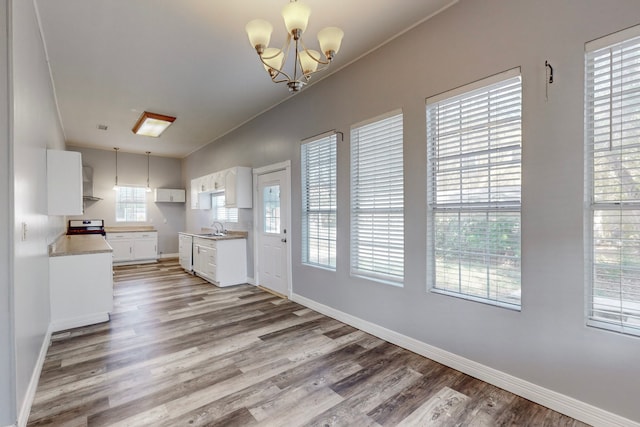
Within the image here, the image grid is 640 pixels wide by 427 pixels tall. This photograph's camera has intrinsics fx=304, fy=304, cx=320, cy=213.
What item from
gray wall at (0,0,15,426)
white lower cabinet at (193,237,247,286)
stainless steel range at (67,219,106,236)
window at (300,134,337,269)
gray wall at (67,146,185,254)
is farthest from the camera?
gray wall at (67,146,185,254)

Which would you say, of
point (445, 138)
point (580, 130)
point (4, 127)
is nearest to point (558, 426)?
point (580, 130)

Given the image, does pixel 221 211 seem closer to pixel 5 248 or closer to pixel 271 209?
pixel 271 209

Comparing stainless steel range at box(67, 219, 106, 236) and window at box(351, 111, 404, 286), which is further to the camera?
stainless steel range at box(67, 219, 106, 236)

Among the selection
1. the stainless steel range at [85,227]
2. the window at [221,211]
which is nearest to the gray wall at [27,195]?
the window at [221,211]

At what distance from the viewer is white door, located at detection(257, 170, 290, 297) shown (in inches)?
183

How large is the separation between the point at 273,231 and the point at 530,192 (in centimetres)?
368

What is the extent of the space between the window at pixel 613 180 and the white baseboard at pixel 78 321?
4.65 metres

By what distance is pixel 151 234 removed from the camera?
313 inches

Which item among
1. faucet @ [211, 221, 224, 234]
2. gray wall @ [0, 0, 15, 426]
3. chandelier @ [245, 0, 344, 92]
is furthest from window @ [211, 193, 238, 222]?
gray wall @ [0, 0, 15, 426]

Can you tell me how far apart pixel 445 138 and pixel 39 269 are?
3.77 meters

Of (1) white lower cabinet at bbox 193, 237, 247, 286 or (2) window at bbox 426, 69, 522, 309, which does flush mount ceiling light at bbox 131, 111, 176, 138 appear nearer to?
(1) white lower cabinet at bbox 193, 237, 247, 286

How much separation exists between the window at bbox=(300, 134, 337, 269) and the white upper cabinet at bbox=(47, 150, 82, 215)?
2.64 meters

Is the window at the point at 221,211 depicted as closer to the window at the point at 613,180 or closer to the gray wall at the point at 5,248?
the gray wall at the point at 5,248

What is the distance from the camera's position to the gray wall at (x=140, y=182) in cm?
779
